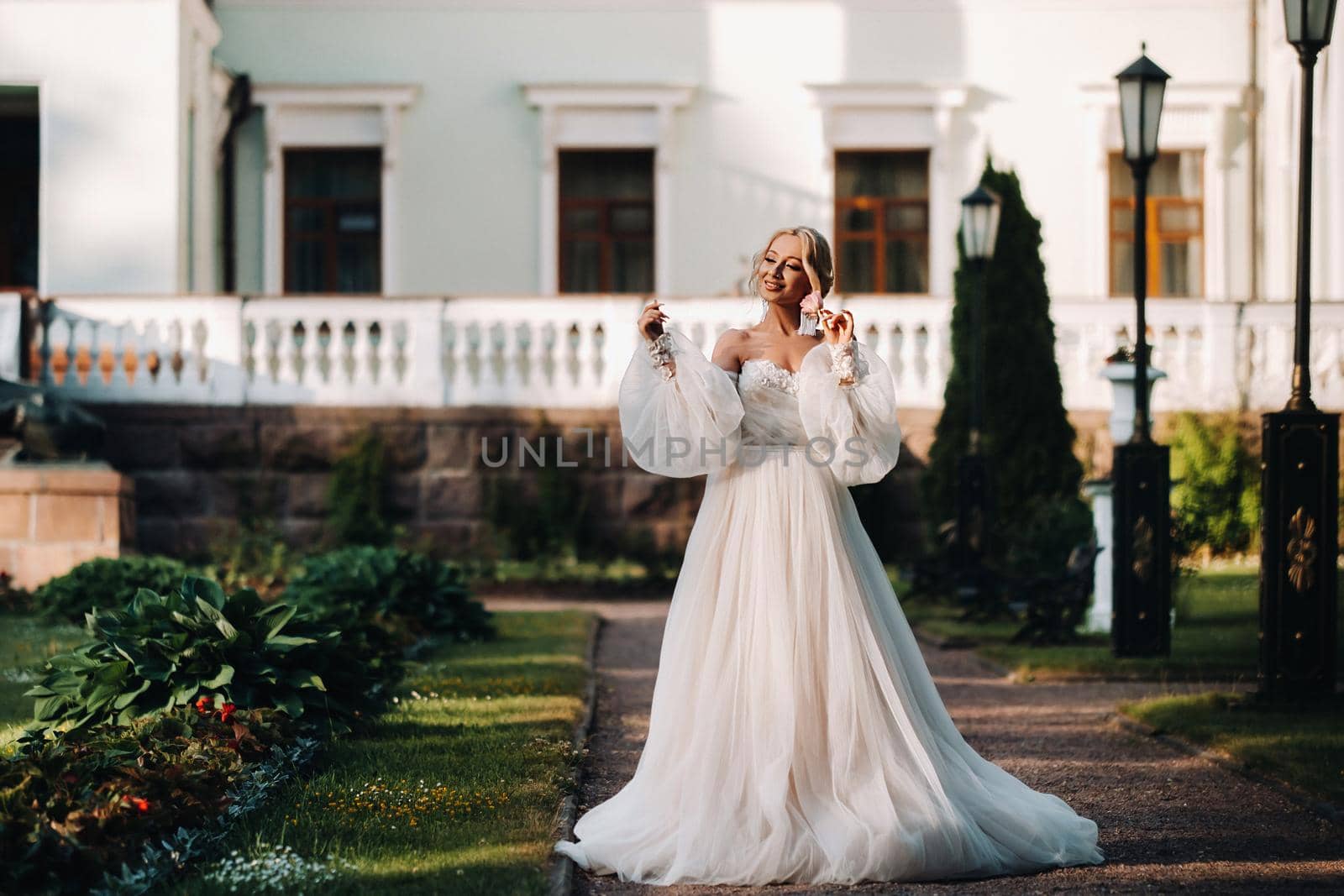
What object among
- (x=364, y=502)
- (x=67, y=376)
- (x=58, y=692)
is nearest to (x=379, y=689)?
(x=58, y=692)

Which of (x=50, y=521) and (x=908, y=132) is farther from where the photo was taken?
(x=908, y=132)

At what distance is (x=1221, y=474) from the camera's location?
56.8 ft

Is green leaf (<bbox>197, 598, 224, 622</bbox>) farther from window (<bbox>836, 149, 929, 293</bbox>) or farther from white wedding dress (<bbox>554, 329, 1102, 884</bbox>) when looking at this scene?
window (<bbox>836, 149, 929, 293</bbox>)

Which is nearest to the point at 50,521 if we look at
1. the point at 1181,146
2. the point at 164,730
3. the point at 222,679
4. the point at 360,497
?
the point at 360,497

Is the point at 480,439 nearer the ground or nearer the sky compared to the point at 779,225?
nearer the ground

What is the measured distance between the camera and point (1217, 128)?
71.5 feet

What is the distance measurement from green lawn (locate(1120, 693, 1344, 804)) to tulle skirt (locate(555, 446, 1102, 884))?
1.62 m

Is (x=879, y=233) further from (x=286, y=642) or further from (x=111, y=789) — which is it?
(x=111, y=789)

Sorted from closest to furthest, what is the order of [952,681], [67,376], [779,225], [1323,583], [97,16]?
[1323,583]
[952,681]
[67,376]
[97,16]
[779,225]

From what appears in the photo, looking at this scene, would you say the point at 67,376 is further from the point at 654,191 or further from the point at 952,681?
the point at 952,681

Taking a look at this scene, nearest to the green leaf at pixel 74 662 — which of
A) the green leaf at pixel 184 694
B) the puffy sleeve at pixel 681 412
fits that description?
the green leaf at pixel 184 694

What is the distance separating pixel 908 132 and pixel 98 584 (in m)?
13.2

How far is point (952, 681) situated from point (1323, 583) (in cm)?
266

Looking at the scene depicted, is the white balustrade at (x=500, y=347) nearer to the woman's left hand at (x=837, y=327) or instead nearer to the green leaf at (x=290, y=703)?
the green leaf at (x=290, y=703)
